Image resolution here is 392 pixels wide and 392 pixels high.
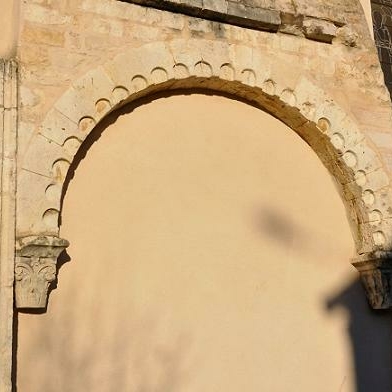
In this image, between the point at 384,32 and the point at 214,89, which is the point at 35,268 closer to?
the point at 214,89

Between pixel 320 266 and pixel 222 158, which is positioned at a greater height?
pixel 222 158

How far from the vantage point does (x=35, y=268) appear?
15.6 feet

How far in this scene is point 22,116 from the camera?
4980mm

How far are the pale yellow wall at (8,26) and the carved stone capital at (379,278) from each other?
3.13 m

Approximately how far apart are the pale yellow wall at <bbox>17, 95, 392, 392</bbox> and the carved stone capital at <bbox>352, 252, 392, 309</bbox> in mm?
156

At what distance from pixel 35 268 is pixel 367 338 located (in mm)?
2840

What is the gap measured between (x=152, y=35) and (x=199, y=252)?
1612 mm

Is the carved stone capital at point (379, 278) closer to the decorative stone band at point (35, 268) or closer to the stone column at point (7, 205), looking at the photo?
the decorative stone band at point (35, 268)

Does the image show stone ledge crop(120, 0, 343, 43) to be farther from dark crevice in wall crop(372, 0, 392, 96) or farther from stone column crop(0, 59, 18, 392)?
dark crevice in wall crop(372, 0, 392, 96)

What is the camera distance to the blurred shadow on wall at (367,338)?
6.11 meters

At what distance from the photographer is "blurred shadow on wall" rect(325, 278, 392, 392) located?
241 inches

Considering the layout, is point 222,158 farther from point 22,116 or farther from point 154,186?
point 22,116

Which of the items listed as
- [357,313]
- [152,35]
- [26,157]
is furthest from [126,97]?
[357,313]


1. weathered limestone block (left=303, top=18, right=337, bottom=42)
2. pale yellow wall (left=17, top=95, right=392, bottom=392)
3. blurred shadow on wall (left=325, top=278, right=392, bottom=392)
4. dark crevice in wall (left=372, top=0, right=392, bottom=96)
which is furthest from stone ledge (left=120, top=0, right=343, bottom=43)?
blurred shadow on wall (left=325, top=278, right=392, bottom=392)
